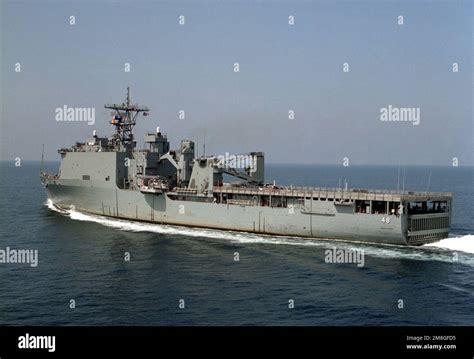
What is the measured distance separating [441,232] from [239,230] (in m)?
17.0

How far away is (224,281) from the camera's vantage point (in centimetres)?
2833

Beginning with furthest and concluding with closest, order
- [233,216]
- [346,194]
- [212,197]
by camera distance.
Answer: [212,197]
[233,216]
[346,194]

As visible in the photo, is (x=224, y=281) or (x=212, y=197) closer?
(x=224, y=281)

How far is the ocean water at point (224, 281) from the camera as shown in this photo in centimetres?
2256

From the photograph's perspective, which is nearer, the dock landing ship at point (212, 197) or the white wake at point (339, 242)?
the white wake at point (339, 242)

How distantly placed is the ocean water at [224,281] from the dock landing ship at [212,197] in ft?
4.25

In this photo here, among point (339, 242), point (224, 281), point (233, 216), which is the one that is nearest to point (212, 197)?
point (233, 216)

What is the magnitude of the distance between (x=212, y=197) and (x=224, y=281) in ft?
58.2

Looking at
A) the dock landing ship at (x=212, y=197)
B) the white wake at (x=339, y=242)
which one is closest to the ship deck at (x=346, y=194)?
the dock landing ship at (x=212, y=197)

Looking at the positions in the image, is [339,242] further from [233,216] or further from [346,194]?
[233,216]

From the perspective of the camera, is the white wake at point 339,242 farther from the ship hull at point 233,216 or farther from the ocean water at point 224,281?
the ship hull at point 233,216
